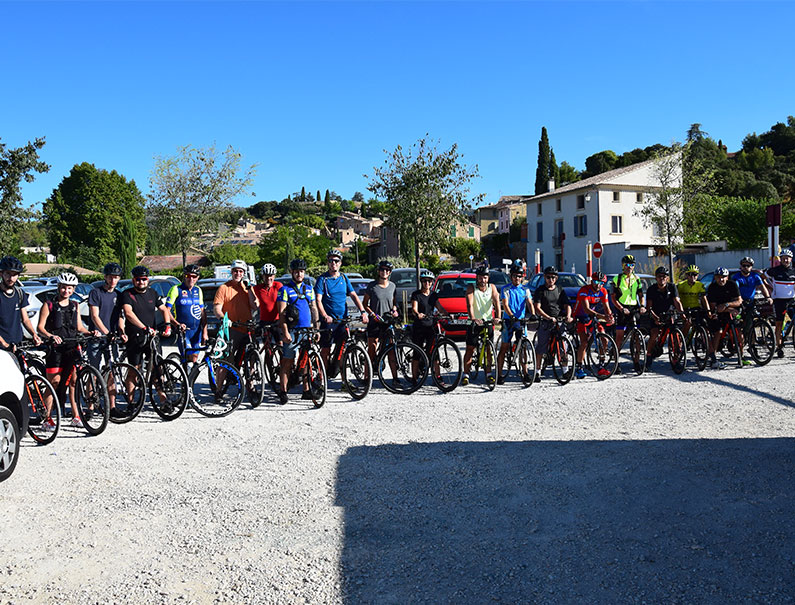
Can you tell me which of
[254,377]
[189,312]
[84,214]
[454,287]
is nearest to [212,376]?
[254,377]

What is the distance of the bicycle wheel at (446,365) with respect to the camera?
962 cm

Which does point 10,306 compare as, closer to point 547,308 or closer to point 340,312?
point 340,312

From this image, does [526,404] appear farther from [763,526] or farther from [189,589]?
[189,589]

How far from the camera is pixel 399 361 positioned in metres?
9.73

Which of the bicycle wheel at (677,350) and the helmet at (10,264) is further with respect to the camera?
the bicycle wheel at (677,350)

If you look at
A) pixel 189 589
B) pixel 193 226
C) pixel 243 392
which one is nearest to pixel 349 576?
pixel 189 589

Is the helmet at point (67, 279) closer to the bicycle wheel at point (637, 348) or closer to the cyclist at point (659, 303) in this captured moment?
the bicycle wheel at point (637, 348)

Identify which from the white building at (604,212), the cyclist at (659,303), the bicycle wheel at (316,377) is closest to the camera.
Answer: the bicycle wheel at (316,377)

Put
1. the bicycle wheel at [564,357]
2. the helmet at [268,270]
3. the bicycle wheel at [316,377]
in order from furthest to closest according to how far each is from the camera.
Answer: the bicycle wheel at [564,357], the helmet at [268,270], the bicycle wheel at [316,377]

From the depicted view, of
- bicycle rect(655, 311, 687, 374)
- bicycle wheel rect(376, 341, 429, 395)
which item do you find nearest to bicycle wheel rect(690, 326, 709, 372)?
bicycle rect(655, 311, 687, 374)

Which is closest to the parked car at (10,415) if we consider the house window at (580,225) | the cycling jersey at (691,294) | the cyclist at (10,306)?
the cyclist at (10,306)

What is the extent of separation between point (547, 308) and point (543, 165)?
78.8 meters

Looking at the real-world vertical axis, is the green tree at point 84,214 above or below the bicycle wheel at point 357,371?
above

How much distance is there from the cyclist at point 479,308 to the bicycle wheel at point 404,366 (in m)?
0.82
